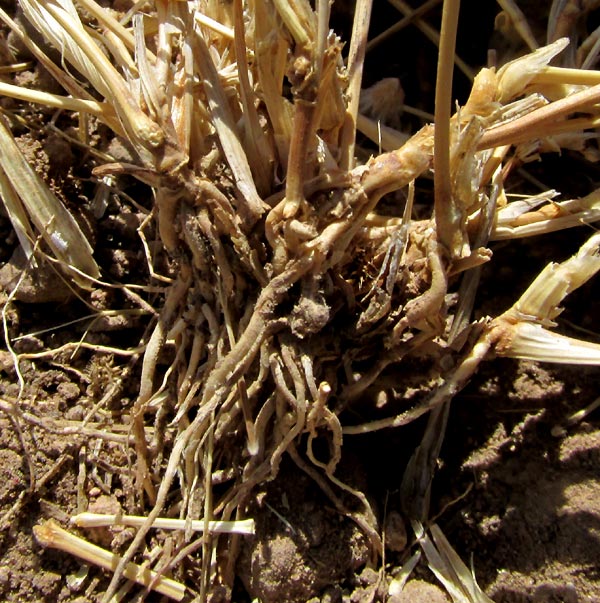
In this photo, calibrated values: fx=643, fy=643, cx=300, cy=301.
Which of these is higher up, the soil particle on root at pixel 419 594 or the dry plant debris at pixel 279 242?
the dry plant debris at pixel 279 242

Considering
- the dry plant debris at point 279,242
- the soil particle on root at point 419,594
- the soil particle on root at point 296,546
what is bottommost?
the soil particle on root at point 419,594

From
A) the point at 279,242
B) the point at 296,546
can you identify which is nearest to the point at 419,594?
the point at 296,546

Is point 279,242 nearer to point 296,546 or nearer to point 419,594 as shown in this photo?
point 296,546

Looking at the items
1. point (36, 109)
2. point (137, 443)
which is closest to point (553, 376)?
point (137, 443)

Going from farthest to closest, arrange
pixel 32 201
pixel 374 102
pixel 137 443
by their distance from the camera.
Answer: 1. pixel 374 102
2. pixel 32 201
3. pixel 137 443

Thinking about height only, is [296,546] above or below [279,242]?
below

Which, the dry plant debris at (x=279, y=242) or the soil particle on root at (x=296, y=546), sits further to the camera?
the soil particle on root at (x=296, y=546)

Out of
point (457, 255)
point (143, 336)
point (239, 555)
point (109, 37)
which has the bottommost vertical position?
point (239, 555)

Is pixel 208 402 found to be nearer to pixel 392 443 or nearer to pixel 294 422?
pixel 294 422
